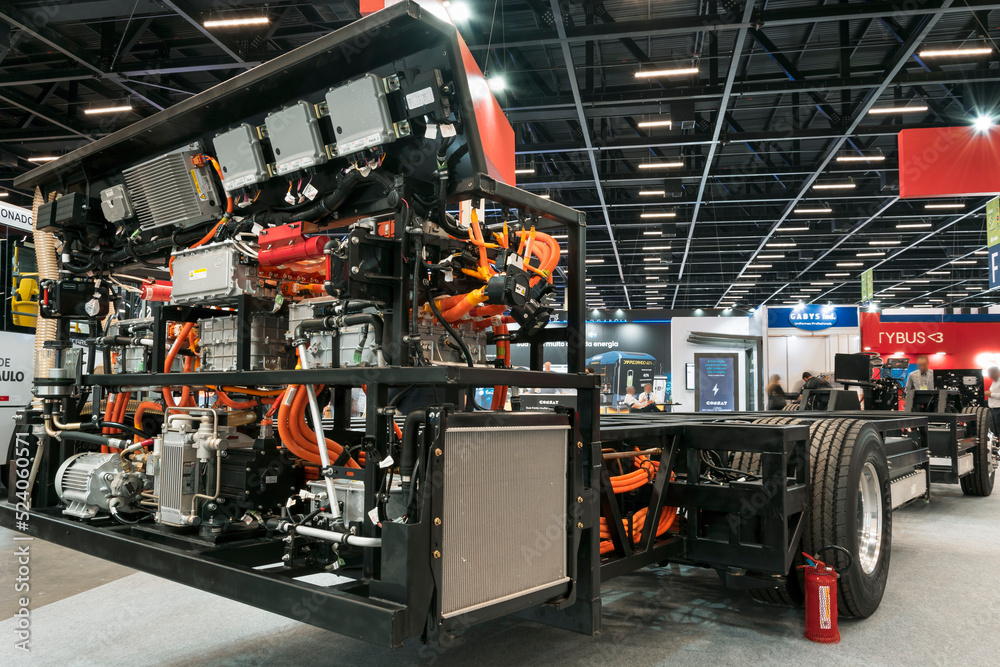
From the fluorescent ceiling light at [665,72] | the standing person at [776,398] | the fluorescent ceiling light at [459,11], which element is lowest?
the standing person at [776,398]

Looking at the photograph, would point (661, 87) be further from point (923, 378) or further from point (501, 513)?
point (501, 513)

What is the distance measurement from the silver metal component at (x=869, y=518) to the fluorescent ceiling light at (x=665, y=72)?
8.38 m

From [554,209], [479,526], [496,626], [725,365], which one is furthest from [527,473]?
[725,365]

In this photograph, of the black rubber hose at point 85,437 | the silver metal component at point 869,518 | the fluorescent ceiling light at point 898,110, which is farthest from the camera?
the fluorescent ceiling light at point 898,110

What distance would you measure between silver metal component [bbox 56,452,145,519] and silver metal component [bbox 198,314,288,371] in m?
0.62

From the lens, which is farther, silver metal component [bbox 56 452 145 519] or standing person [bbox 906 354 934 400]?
standing person [bbox 906 354 934 400]

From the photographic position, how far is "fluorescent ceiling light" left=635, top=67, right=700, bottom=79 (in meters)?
10.8

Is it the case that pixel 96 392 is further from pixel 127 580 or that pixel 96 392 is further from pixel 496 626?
pixel 496 626

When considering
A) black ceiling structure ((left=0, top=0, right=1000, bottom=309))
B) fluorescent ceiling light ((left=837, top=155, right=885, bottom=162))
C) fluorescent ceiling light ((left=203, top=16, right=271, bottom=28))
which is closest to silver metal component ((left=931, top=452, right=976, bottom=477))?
black ceiling structure ((left=0, top=0, right=1000, bottom=309))

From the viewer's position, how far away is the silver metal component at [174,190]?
10.6ft

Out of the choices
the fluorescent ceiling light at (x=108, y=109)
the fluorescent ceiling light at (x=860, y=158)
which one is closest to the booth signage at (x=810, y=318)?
the fluorescent ceiling light at (x=860, y=158)

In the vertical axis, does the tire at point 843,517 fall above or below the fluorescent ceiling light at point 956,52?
below

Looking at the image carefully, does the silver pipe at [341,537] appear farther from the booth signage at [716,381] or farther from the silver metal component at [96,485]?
the booth signage at [716,381]

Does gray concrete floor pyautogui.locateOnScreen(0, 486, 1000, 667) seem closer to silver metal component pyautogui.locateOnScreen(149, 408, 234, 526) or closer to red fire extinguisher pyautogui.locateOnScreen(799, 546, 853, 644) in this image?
red fire extinguisher pyautogui.locateOnScreen(799, 546, 853, 644)
